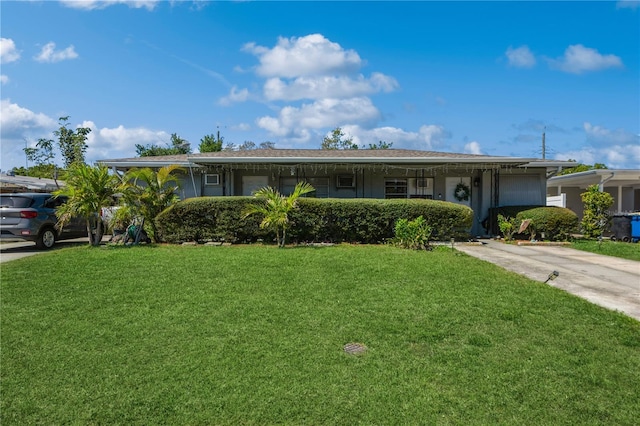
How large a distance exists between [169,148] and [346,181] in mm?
27941

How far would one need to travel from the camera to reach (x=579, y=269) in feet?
24.5

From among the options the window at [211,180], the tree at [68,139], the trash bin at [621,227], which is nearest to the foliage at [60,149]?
the tree at [68,139]

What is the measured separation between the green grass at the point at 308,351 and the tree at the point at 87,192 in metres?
3.60

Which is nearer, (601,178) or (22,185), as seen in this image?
(601,178)

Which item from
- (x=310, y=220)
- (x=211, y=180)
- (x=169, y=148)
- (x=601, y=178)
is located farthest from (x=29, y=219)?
(x=169, y=148)

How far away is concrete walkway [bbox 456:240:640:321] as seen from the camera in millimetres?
5344

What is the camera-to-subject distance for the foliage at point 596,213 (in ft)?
42.1

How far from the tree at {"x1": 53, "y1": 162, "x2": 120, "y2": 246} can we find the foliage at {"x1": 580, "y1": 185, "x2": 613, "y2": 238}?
1466cm

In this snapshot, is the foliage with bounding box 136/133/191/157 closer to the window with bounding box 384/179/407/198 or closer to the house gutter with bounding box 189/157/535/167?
the house gutter with bounding box 189/157/535/167

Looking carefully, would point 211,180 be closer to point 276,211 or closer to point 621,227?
point 276,211

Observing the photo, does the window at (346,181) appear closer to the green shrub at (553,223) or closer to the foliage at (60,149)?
the green shrub at (553,223)

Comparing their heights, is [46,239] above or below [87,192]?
below

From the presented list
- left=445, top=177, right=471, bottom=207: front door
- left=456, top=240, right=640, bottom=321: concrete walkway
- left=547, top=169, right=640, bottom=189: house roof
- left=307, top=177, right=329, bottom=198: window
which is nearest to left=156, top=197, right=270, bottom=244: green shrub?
left=307, top=177, right=329, bottom=198: window

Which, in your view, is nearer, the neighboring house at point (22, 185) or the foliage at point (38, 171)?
the neighboring house at point (22, 185)
